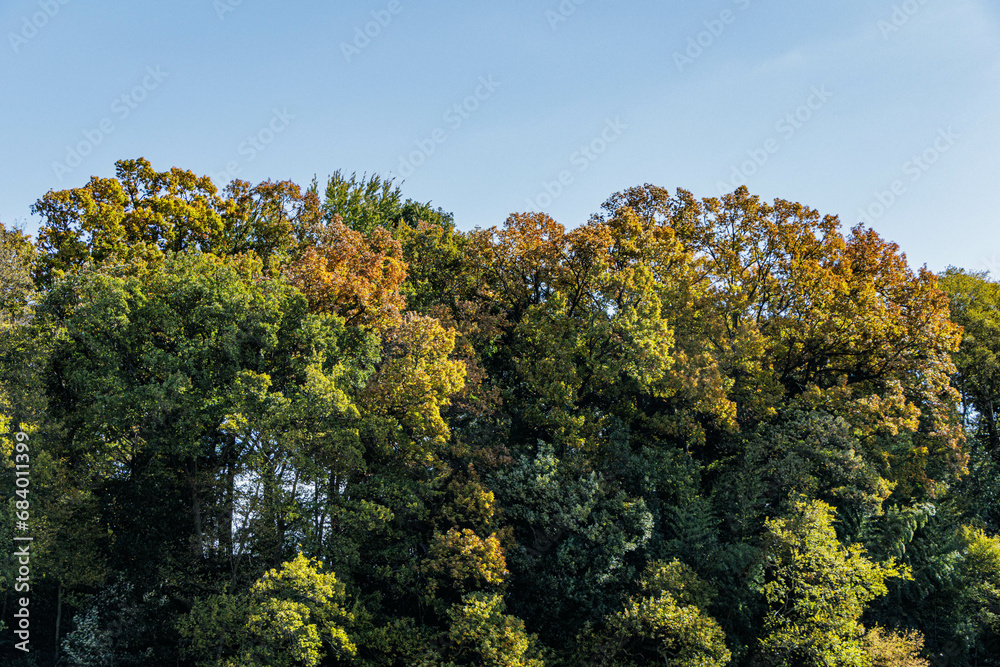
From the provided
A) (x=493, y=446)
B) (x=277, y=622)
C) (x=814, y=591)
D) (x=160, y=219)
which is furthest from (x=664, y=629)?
(x=160, y=219)

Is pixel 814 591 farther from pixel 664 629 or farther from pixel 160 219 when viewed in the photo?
pixel 160 219

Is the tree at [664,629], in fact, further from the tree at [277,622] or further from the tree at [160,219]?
the tree at [160,219]

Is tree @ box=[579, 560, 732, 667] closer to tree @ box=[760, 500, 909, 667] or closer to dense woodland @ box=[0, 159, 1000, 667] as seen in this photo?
dense woodland @ box=[0, 159, 1000, 667]

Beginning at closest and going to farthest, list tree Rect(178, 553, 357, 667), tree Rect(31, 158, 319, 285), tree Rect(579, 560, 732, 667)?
tree Rect(178, 553, 357, 667) → tree Rect(579, 560, 732, 667) → tree Rect(31, 158, 319, 285)

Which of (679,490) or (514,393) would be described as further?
(514,393)

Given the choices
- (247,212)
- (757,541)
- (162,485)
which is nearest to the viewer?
(162,485)

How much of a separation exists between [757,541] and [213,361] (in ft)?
60.5

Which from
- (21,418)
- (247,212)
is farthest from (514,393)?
(21,418)

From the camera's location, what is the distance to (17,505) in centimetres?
Result: 2214

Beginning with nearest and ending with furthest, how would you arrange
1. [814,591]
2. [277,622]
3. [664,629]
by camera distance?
[277,622], [664,629], [814,591]

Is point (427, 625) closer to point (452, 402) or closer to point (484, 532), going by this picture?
point (484, 532)

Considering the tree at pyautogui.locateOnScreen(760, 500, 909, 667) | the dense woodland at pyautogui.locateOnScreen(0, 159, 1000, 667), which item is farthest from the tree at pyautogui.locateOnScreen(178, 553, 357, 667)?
the tree at pyautogui.locateOnScreen(760, 500, 909, 667)

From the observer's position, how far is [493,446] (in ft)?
84.3

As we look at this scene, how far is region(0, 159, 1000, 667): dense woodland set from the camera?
22.1 metres
